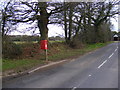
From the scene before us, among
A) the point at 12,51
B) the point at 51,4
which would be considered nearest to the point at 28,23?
the point at 51,4

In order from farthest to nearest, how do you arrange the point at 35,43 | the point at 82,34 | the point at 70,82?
1. the point at 82,34
2. the point at 35,43
3. the point at 70,82

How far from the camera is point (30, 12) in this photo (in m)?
21.3

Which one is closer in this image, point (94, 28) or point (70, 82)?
point (70, 82)

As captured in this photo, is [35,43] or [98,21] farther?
[98,21]

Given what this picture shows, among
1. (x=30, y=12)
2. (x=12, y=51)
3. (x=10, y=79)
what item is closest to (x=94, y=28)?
(x=30, y=12)

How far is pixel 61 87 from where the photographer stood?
7773 mm

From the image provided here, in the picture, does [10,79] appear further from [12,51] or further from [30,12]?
[30,12]

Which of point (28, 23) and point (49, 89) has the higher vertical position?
point (28, 23)

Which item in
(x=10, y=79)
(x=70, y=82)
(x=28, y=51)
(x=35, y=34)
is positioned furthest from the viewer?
(x=35, y=34)

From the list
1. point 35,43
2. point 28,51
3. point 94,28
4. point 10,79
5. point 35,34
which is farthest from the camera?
point 94,28

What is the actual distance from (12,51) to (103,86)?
10666 mm

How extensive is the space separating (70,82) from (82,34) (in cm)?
3124

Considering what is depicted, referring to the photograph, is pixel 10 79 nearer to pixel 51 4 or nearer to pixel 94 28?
pixel 51 4

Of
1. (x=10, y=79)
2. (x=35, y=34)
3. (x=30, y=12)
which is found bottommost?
(x=10, y=79)
